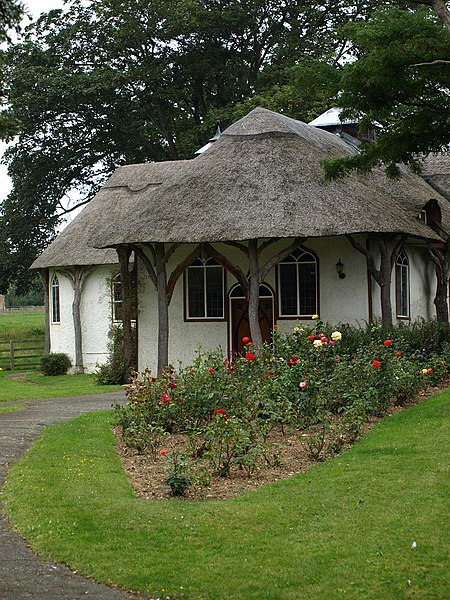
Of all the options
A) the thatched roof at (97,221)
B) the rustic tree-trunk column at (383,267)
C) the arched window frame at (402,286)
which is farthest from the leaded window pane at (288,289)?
the thatched roof at (97,221)

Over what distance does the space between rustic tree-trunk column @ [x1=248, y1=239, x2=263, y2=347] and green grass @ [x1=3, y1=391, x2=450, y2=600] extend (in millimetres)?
10837

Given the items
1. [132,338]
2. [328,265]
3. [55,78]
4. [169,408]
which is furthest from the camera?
[55,78]

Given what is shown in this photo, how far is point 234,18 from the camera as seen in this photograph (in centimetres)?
4625

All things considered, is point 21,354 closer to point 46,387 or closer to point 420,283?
point 46,387

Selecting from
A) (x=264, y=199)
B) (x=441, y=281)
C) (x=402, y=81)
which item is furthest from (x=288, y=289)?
(x=402, y=81)

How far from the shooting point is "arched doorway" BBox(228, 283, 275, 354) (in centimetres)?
2550

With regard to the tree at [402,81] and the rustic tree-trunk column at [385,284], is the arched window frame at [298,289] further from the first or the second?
the tree at [402,81]

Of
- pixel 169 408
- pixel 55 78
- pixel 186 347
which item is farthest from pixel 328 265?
pixel 55 78

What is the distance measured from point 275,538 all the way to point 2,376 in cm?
2773

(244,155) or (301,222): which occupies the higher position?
(244,155)

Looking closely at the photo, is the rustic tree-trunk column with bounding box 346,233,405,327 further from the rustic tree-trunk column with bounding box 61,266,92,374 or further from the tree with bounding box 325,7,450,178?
the rustic tree-trunk column with bounding box 61,266,92,374

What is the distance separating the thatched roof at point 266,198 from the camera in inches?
890

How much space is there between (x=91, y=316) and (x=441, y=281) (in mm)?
12512

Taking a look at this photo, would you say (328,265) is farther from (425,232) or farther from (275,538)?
(275,538)
